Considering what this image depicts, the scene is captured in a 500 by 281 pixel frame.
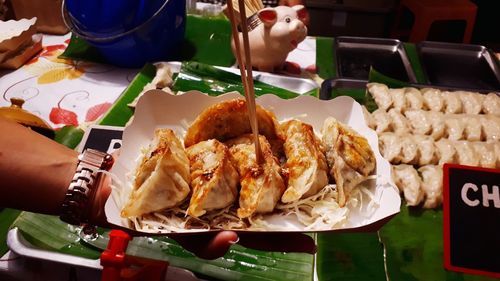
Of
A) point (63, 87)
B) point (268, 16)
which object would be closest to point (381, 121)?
point (268, 16)

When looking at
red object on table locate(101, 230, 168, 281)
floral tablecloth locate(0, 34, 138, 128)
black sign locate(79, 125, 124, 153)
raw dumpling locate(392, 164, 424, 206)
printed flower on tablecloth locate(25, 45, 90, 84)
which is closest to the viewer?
red object on table locate(101, 230, 168, 281)

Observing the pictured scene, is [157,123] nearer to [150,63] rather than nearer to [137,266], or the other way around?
[137,266]

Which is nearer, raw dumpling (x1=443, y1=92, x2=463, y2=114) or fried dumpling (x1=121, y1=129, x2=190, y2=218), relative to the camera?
fried dumpling (x1=121, y1=129, x2=190, y2=218)

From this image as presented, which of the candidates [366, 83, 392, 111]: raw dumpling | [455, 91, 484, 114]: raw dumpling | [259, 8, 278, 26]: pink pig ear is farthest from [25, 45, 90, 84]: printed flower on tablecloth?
[455, 91, 484, 114]: raw dumpling

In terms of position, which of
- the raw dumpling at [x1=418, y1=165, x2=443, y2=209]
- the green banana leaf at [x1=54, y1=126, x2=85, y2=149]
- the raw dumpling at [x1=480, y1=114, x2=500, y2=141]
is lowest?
the raw dumpling at [x1=418, y1=165, x2=443, y2=209]

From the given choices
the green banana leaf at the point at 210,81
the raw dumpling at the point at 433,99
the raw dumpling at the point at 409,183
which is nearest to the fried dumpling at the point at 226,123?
the raw dumpling at the point at 409,183

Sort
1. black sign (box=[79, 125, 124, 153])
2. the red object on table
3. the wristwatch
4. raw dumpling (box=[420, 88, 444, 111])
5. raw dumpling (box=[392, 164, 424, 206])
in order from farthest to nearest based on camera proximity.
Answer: raw dumpling (box=[420, 88, 444, 111]), black sign (box=[79, 125, 124, 153]), raw dumpling (box=[392, 164, 424, 206]), the wristwatch, the red object on table

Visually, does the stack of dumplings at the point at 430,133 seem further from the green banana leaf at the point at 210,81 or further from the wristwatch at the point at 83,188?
the wristwatch at the point at 83,188

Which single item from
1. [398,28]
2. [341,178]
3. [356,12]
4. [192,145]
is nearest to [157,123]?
[192,145]

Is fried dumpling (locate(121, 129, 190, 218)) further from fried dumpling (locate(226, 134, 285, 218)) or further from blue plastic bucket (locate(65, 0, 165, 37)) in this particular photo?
blue plastic bucket (locate(65, 0, 165, 37))
